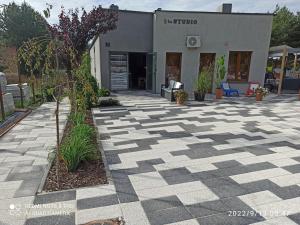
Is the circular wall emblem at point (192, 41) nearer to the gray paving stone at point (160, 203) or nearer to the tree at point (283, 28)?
the gray paving stone at point (160, 203)

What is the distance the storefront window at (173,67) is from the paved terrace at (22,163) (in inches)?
277

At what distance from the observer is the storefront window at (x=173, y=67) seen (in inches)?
517

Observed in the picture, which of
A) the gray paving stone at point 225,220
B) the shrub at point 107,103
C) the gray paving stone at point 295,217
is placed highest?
the shrub at point 107,103

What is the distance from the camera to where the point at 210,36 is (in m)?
12.8

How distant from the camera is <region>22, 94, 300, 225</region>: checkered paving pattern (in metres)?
2.95

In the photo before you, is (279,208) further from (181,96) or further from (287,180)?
(181,96)

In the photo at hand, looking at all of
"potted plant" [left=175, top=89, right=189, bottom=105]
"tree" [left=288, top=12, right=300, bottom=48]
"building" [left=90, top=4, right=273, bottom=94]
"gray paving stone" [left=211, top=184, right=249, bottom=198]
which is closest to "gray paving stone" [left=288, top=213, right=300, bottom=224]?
"gray paving stone" [left=211, top=184, right=249, bottom=198]

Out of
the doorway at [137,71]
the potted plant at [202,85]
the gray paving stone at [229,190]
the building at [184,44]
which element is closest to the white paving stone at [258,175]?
the gray paving stone at [229,190]

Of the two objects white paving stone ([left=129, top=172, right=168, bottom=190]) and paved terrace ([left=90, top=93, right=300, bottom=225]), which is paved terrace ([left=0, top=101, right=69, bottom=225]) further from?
white paving stone ([left=129, top=172, right=168, bottom=190])

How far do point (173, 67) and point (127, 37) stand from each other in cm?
286

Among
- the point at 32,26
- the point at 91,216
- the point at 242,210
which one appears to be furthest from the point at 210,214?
the point at 32,26

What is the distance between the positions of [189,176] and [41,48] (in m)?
2.92

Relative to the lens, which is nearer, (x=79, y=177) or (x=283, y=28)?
(x=79, y=177)

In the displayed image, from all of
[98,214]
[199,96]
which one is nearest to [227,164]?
[98,214]
